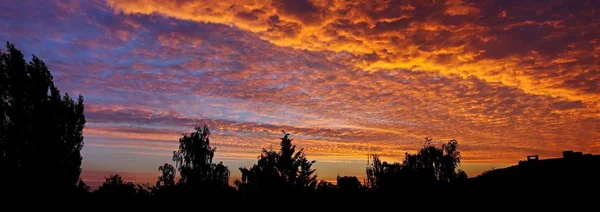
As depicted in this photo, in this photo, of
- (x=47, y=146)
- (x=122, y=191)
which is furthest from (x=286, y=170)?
(x=47, y=146)

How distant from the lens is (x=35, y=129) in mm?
23641

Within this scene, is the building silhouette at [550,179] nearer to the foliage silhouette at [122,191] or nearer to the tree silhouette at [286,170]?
the tree silhouette at [286,170]

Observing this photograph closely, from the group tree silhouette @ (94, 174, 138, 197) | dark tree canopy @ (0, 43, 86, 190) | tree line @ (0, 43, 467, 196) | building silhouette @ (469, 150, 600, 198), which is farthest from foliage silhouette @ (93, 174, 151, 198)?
building silhouette @ (469, 150, 600, 198)

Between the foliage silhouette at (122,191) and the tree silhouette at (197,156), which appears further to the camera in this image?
the tree silhouette at (197,156)

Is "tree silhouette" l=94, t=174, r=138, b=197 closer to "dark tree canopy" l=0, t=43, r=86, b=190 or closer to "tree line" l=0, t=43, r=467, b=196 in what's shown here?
"tree line" l=0, t=43, r=467, b=196

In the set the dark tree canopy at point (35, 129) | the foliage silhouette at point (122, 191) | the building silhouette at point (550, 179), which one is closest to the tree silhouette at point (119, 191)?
the foliage silhouette at point (122, 191)

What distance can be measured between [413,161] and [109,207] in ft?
176

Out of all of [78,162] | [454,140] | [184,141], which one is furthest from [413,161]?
[78,162]

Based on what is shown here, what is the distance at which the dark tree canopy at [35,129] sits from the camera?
22.4m

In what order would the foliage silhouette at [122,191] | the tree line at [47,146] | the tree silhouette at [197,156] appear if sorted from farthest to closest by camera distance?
the tree silhouette at [197,156]
the tree line at [47,146]
the foliage silhouette at [122,191]

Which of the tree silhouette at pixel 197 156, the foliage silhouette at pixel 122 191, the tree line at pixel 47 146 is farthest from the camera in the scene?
the tree silhouette at pixel 197 156

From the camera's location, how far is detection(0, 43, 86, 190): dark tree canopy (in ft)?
73.6

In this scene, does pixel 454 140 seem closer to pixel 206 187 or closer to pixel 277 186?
pixel 277 186

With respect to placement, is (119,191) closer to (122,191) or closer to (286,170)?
(122,191)
